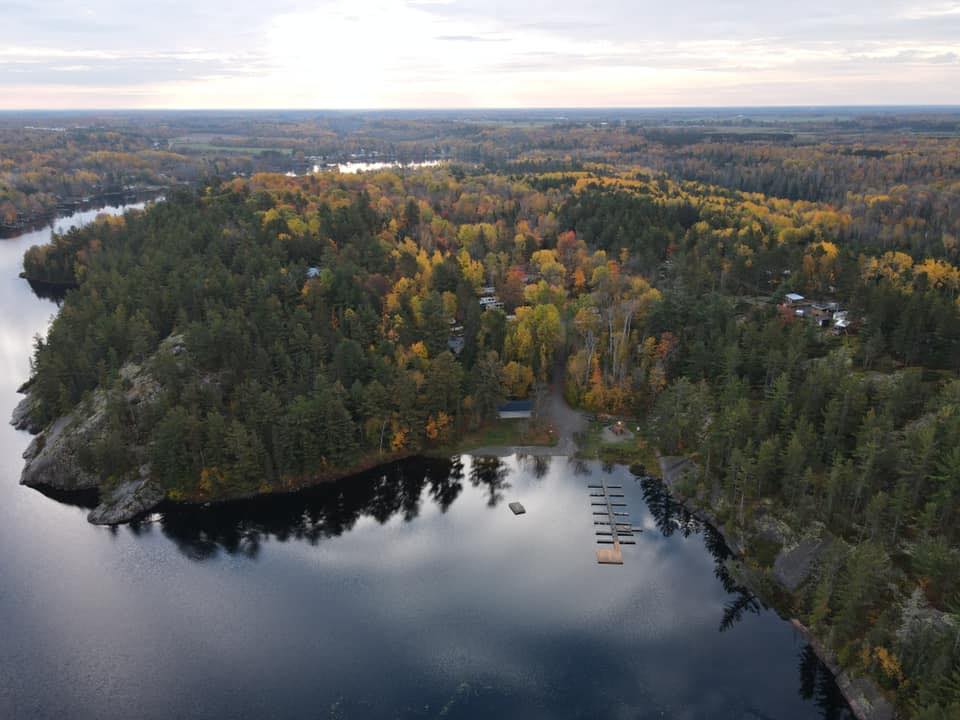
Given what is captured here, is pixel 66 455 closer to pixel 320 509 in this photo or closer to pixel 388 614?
pixel 320 509

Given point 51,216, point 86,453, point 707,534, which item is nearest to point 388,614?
point 707,534

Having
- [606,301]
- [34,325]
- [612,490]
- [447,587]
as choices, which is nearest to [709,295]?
[606,301]

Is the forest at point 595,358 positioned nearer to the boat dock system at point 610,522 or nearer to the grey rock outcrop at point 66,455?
the grey rock outcrop at point 66,455

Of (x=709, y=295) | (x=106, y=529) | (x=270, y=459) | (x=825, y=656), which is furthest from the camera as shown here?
(x=709, y=295)

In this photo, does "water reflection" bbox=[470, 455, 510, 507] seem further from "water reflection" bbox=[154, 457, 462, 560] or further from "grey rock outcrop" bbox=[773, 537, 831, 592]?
"grey rock outcrop" bbox=[773, 537, 831, 592]

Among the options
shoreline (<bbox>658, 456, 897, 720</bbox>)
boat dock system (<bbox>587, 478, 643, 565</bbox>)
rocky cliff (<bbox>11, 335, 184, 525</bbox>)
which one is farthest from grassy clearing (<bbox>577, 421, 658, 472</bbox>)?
rocky cliff (<bbox>11, 335, 184, 525</bbox>)

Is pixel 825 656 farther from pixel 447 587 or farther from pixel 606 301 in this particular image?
pixel 606 301
